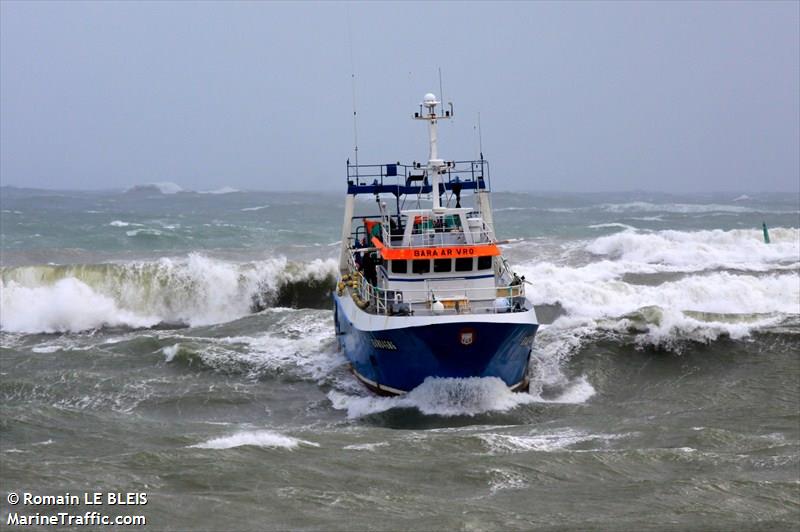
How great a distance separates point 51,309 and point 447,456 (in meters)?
22.5

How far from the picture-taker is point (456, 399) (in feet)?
67.5

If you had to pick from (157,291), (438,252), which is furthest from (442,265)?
(157,291)

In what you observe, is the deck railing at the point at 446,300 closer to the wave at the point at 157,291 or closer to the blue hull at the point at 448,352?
the blue hull at the point at 448,352

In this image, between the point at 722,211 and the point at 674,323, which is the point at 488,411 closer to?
the point at 674,323

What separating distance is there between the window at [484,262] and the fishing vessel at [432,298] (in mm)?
24

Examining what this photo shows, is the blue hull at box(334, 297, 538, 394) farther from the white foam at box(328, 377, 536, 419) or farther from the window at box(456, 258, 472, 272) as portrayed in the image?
the window at box(456, 258, 472, 272)

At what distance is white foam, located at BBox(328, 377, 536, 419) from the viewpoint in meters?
20.5

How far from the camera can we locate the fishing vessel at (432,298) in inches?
799

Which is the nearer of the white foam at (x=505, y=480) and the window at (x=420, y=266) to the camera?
the white foam at (x=505, y=480)

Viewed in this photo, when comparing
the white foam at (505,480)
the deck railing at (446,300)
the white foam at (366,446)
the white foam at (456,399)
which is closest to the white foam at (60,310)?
the deck railing at (446,300)

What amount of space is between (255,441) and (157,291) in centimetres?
2238

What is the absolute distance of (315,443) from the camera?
17.1 meters

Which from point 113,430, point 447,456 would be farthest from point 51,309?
point 447,456

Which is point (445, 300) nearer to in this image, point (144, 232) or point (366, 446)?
point (366, 446)
